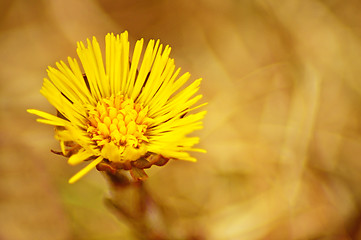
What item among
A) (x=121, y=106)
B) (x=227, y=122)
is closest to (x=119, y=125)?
(x=121, y=106)

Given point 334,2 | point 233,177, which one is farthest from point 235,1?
point 233,177

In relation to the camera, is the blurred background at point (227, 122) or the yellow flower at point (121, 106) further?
the blurred background at point (227, 122)

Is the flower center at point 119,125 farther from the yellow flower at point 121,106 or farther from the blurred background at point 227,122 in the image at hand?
the blurred background at point 227,122

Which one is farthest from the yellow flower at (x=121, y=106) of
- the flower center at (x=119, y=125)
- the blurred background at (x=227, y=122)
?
the blurred background at (x=227, y=122)

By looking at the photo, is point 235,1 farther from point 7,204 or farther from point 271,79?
point 7,204

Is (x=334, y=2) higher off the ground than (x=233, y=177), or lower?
higher

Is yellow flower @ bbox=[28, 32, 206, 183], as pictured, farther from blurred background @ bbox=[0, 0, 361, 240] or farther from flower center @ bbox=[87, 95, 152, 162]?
blurred background @ bbox=[0, 0, 361, 240]

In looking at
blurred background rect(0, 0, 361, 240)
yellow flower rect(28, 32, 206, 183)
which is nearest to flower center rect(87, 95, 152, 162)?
yellow flower rect(28, 32, 206, 183)
